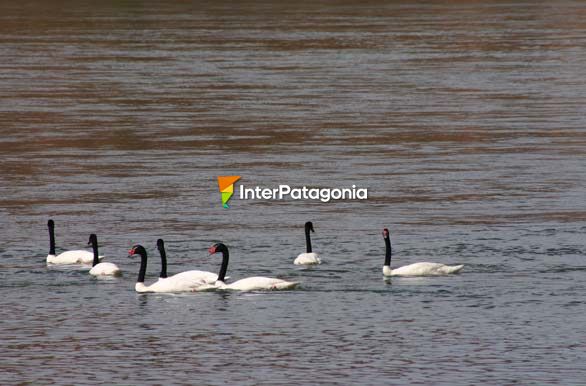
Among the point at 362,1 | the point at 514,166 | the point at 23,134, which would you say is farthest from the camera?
the point at 362,1

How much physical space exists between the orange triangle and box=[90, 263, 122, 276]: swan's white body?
10211mm

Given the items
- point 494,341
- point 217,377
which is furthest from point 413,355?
point 217,377

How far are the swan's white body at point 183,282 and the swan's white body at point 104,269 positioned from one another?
96cm

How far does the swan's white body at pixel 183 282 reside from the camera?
27.9m

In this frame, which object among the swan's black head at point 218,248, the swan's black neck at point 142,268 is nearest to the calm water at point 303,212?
the swan's black neck at point 142,268

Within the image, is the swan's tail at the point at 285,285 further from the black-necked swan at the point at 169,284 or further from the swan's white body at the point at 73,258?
the swan's white body at the point at 73,258

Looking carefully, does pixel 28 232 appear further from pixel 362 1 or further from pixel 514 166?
pixel 362 1

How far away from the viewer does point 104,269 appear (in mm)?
28922

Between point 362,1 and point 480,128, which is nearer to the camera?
point 480,128

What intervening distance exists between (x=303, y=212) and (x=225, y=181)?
4688mm

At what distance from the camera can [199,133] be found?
50.3 metres

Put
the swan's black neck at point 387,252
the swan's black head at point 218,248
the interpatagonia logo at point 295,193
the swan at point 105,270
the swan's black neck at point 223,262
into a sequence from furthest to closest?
the interpatagonia logo at point 295,193 → the swan's black neck at point 387,252 → the swan at point 105,270 → the swan's black head at point 218,248 → the swan's black neck at point 223,262

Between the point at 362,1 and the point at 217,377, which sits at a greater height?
the point at 362,1

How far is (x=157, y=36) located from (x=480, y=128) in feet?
169
